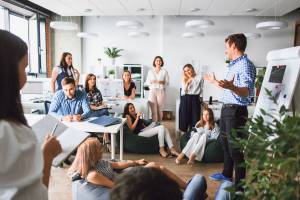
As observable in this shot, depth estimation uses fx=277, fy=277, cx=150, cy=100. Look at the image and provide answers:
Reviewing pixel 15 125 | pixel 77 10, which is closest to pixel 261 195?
pixel 15 125

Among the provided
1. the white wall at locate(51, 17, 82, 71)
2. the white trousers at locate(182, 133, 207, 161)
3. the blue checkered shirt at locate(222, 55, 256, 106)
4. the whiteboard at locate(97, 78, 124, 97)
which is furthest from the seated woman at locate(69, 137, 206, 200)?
the white wall at locate(51, 17, 82, 71)

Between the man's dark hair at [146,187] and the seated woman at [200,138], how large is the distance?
294cm

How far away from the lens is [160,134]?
416cm

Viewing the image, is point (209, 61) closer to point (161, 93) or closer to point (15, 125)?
point (161, 93)

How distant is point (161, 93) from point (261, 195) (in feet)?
17.5

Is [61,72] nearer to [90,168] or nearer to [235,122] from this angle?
[90,168]

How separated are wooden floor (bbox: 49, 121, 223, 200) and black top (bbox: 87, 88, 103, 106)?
844mm

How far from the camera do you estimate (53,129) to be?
1.49 meters

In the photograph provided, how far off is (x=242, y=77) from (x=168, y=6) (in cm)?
379

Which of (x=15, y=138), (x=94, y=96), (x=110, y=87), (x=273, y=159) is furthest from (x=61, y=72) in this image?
(x=273, y=159)

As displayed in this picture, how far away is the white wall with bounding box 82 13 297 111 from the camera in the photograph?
290 inches

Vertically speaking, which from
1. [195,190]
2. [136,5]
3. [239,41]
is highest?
[136,5]

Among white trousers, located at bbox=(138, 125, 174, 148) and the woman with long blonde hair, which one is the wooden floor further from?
the woman with long blonde hair

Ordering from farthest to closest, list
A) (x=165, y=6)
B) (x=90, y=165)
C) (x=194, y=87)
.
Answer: (x=165, y=6)
(x=194, y=87)
(x=90, y=165)
